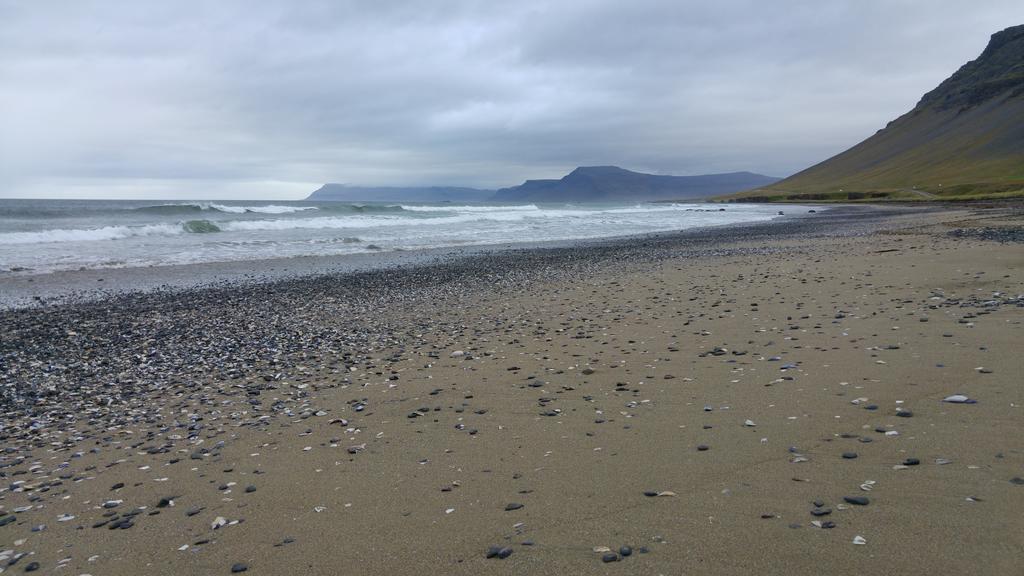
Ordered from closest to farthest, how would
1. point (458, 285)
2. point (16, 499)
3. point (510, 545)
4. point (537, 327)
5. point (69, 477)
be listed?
point (510, 545) < point (16, 499) < point (69, 477) < point (537, 327) < point (458, 285)

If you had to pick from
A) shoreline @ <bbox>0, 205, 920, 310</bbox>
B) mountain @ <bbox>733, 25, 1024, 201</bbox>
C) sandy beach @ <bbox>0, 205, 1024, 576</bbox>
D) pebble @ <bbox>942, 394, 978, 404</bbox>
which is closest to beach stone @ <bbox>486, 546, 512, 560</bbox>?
sandy beach @ <bbox>0, 205, 1024, 576</bbox>

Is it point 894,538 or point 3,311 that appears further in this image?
point 3,311

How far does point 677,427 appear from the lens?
5.24 meters

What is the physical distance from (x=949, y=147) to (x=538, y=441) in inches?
6325

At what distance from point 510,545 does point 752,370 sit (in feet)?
13.6

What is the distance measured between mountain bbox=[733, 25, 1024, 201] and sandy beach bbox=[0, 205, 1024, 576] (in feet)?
244

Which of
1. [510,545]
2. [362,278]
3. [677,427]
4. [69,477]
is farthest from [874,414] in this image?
[362,278]

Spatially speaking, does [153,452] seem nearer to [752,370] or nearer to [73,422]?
[73,422]

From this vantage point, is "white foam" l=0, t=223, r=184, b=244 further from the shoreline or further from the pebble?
the pebble

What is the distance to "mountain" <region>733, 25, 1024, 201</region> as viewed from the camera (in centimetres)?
9888

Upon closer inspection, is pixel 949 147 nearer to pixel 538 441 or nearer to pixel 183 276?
pixel 183 276

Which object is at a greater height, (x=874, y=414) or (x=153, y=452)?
(x=874, y=414)

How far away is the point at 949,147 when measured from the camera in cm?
13262

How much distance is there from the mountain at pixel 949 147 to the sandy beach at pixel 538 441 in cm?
7431
